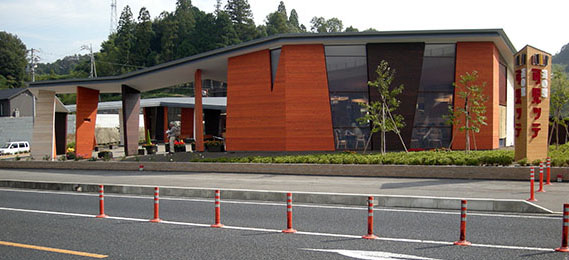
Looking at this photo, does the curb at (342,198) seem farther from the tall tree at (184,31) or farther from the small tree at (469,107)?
the tall tree at (184,31)

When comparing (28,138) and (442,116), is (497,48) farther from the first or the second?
(28,138)

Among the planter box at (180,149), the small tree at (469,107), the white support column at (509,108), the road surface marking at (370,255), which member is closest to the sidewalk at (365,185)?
the small tree at (469,107)

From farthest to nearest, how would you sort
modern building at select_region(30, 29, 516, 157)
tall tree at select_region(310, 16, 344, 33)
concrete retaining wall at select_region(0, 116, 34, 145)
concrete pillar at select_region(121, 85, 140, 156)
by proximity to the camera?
tall tree at select_region(310, 16, 344, 33)
concrete retaining wall at select_region(0, 116, 34, 145)
concrete pillar at select_region(121, 85, 140, 156)
modern building at select_region(30, 29, 516, 157)

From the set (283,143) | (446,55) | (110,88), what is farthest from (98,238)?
(110,88)

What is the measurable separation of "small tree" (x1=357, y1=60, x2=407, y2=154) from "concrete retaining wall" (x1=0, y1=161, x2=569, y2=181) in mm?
4392

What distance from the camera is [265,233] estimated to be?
1094 centimetres

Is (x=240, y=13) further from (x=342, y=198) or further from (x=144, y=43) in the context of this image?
(x=342, y=198)

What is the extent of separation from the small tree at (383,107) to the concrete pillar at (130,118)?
19.6 metres

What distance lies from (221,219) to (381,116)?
56.9 feet

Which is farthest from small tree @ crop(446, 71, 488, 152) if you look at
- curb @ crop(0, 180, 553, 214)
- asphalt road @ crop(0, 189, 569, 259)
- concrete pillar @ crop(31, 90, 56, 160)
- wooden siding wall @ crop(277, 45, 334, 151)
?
concrete pillar @ crop(31, 90, 56, 160)

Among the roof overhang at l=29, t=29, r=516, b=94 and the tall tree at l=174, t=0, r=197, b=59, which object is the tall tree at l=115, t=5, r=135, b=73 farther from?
the roof overhang at l=29, t=29, r=516, b=94

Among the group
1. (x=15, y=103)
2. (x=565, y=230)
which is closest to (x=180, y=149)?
(x=565, y=230)

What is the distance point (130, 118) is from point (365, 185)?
2546 cm

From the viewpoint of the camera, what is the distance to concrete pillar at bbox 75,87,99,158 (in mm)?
38719
